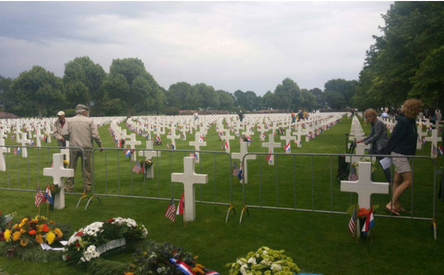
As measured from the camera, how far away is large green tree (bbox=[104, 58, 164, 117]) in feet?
224

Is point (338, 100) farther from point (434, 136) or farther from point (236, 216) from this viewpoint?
point (236, 216)

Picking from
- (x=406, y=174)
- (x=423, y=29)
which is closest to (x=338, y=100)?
(x=423, y=29)

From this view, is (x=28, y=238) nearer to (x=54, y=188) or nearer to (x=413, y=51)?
(x=54, y=188)

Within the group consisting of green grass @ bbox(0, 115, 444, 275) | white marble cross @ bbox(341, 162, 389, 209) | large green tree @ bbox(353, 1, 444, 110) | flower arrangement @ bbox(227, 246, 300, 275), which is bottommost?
green grass @ bbox(0, 115, 444, 275)

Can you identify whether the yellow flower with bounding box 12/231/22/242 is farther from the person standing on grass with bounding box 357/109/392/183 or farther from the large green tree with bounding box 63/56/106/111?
the large green tree with bounding box 63/56/106/111

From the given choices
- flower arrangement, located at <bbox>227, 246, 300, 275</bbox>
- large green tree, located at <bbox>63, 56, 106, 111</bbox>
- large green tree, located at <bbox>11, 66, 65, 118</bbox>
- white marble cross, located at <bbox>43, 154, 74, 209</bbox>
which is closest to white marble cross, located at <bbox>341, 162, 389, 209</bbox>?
flower arrangement, located at <bbox>227, 246, 300, 275</bbox>

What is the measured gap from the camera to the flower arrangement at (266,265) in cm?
308

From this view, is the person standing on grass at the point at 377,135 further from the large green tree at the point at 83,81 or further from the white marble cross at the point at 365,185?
the large green tree at the point at 83,81

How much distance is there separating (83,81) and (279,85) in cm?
7021

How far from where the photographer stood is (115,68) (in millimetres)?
70250

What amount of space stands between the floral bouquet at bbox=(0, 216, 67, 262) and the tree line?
48.3 ft

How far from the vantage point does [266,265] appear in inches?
125

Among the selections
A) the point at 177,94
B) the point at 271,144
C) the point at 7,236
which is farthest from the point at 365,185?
the point at 177,94

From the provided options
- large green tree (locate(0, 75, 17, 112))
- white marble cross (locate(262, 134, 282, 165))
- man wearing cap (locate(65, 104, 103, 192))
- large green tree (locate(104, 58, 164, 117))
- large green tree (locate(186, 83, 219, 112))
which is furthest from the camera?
large green tree (locate(186, 83, 219, 112))
